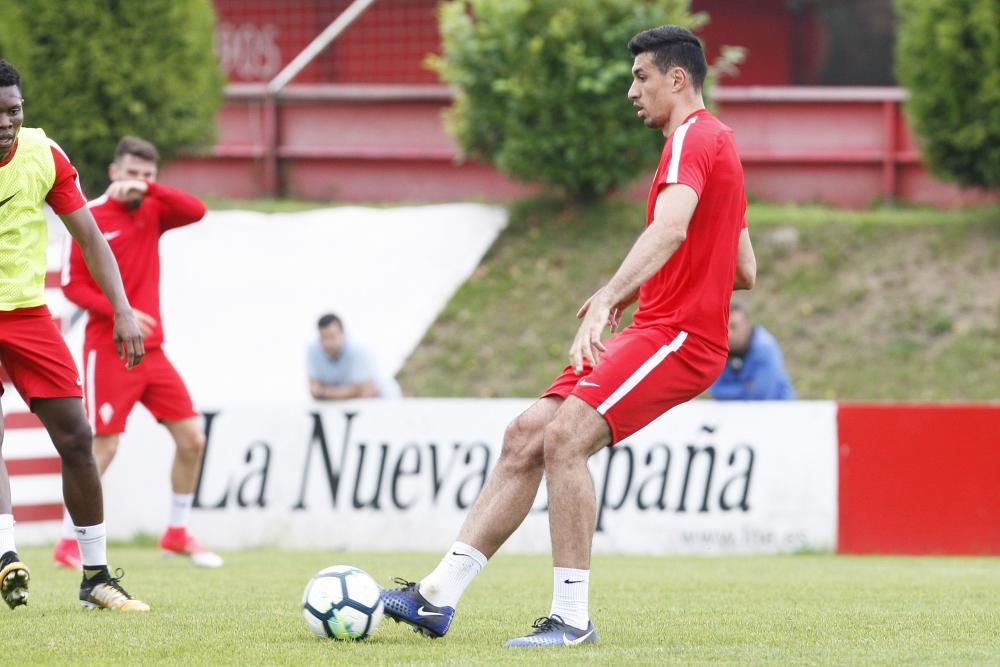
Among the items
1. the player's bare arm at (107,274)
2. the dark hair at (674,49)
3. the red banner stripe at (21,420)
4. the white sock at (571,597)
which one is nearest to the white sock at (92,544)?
the player's bare arm at (107,274)

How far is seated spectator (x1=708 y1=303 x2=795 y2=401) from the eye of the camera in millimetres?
12148

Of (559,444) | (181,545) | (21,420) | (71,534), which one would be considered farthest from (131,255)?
(559,444)

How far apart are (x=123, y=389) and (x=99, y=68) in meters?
8.15

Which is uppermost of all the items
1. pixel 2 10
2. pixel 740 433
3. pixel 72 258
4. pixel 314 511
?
pixel 2 10

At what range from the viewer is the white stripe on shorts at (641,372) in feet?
18.1

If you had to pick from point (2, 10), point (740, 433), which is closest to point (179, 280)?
point (2, 10)

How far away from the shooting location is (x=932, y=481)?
11.4 m

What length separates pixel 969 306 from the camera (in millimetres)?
15453

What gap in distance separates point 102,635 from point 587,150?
1117 centimetres

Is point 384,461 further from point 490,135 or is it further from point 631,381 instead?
point 631,381

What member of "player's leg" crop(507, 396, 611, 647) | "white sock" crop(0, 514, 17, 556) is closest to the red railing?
"white sock" crop(0, 514, 17, 556)

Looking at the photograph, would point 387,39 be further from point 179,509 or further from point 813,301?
point 179,509

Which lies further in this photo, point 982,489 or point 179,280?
point 179,280

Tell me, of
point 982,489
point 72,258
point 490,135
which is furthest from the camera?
point 490,135
